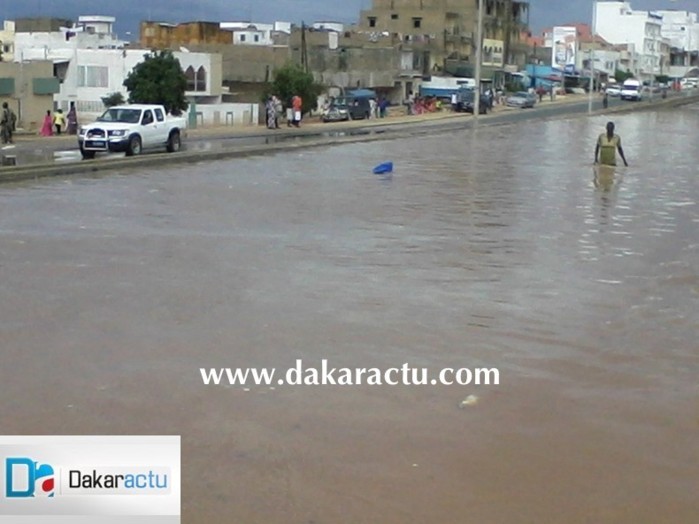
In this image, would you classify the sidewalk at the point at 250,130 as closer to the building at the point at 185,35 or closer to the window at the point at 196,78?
the window at the point at 196,78

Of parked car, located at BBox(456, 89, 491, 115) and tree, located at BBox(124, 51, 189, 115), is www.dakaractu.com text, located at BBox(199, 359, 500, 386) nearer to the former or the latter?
tree, located at BBox(124, 51, 189, 115)

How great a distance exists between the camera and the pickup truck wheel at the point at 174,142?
33.0m

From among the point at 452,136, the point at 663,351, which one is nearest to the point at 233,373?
the point at 663,351

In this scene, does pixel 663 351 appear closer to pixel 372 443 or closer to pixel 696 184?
pixel 372 443

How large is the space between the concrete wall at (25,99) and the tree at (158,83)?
575 centimetres

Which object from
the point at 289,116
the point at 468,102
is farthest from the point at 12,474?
the point at 468,102

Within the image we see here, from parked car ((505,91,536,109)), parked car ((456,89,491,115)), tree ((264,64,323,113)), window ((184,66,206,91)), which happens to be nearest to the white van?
parked car ((505,91,536,109))

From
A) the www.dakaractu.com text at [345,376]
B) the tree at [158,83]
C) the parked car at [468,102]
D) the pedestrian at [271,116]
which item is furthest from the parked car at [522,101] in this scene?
the www.dakaractu.com text at [345,376]

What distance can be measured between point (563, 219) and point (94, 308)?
32.4 ft

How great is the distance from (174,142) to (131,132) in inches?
106

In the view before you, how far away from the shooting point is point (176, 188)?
2153 centimetres

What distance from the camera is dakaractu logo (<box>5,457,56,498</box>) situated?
17.2 feet

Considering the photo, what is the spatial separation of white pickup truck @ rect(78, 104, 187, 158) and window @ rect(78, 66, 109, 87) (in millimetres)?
27617

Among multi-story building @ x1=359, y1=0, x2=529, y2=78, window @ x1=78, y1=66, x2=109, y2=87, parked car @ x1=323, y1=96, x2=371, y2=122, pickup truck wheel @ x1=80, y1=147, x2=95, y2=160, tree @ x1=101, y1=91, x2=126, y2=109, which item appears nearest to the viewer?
pickup truck wheel @ x1=80, y1=147, x2=95, y2=160
